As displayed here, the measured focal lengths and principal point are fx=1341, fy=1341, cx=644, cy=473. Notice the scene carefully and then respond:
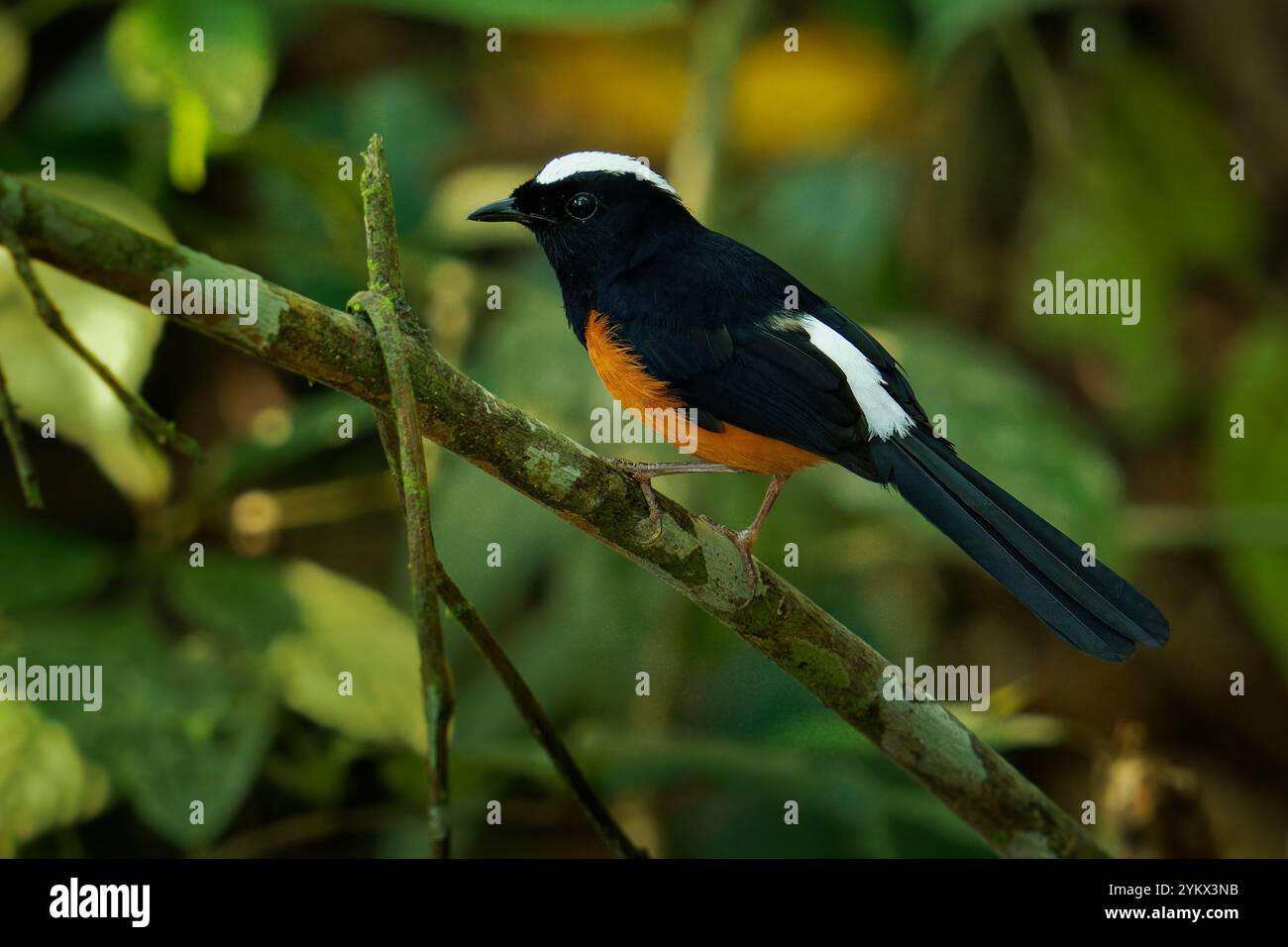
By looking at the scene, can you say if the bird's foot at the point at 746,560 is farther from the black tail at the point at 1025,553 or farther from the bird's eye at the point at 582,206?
the bird's eye at the point at 582,206

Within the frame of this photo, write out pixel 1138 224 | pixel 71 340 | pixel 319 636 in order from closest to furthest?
pixel 71 340
pixel 319 636
pixel 1138 224

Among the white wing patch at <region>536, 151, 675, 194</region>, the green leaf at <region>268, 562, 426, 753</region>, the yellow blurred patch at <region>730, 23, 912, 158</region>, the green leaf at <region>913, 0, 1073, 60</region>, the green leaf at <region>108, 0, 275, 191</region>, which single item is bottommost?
the green leaf at <region>268, 562, 426, 753</region>

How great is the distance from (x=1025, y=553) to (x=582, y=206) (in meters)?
0.84

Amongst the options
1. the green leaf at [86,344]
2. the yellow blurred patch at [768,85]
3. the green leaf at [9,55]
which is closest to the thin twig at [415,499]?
the green leaf at [86,344]

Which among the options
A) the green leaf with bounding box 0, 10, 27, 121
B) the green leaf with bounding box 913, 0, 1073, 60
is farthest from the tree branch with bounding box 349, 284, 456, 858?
the green leaf with bounding box 0, 10, 27, 121

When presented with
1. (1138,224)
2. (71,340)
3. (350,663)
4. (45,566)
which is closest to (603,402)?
(350,663)

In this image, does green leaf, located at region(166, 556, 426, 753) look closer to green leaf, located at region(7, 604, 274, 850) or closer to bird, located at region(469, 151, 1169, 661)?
green leaf, located at region(7, 604, 274, 850)

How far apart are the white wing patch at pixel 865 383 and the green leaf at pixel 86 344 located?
1422mm

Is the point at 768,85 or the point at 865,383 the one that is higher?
the point at 768,85

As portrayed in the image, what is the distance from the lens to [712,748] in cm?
274

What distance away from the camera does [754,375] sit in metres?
1.87

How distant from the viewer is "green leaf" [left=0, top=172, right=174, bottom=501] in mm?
2678

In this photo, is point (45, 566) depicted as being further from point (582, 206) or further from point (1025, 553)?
point (1025, 553)

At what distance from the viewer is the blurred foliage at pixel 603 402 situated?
2.69 meters
